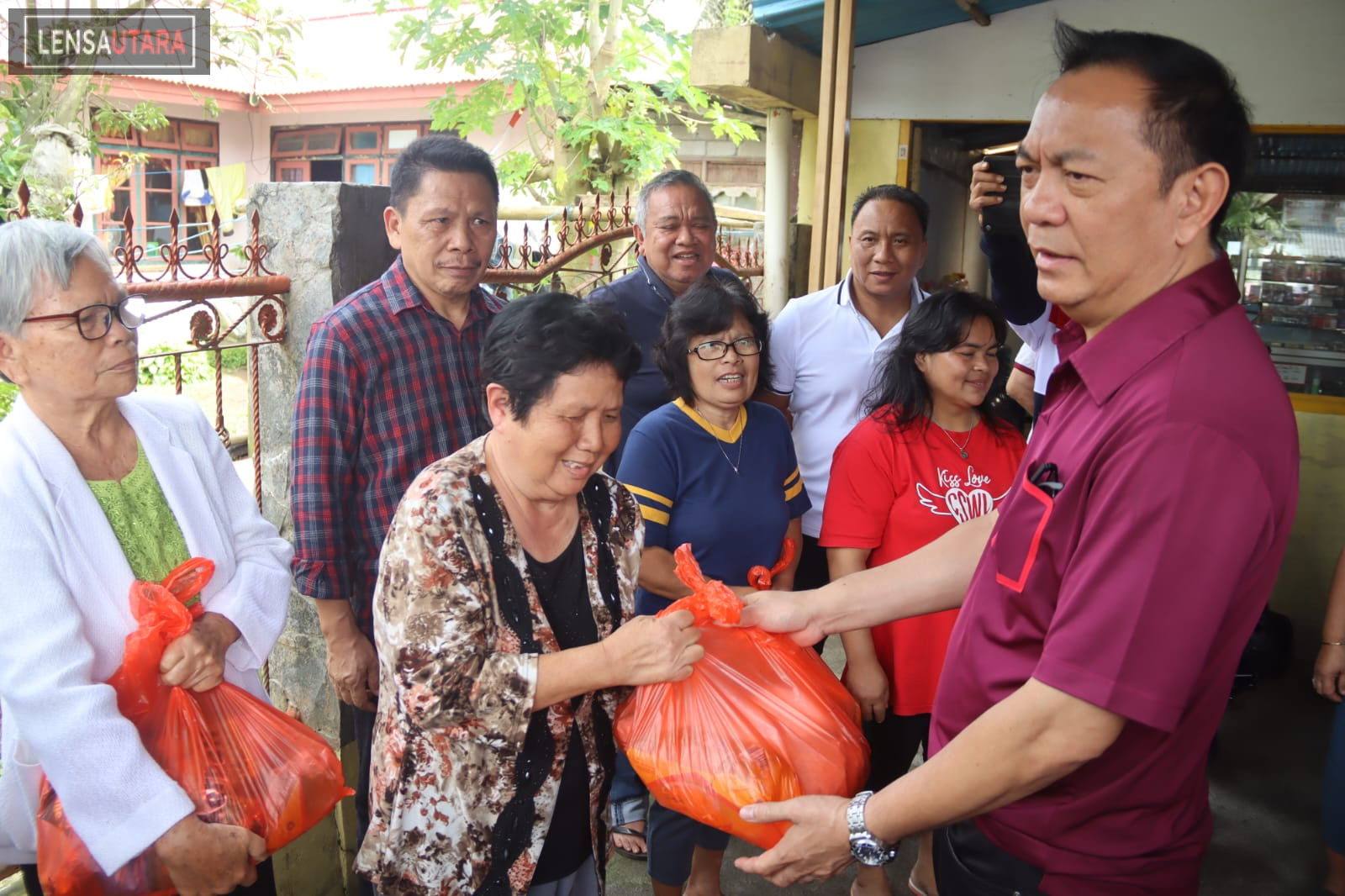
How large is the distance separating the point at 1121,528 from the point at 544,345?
1023 millimetres

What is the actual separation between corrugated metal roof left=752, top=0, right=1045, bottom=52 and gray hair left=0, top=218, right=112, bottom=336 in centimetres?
448

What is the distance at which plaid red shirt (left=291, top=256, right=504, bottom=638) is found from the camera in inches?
92.4

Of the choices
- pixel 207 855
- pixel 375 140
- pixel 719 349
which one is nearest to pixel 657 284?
pixel 719 349

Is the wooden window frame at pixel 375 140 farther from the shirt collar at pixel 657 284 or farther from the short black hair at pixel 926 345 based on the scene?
the short black hair at pixel 926 345

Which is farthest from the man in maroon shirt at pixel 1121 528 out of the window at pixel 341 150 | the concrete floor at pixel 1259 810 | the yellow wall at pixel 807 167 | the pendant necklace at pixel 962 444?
the window at pixel 341 150

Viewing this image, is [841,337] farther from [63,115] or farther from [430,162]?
[63,115]

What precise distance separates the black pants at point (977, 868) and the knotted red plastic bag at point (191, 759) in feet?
3.97

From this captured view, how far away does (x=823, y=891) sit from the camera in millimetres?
3049

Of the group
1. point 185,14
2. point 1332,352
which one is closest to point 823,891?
point 1332,352

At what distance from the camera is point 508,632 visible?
1696 mm

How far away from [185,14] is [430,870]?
8577mm

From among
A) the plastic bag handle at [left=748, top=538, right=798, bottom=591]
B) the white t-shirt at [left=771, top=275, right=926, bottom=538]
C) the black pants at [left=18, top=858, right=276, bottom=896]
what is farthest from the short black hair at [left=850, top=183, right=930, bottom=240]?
the black pants at [left=18, top=858, right=276, bottom=896]

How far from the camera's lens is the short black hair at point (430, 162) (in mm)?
2539

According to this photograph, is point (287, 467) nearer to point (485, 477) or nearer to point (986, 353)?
point (485, 477)
